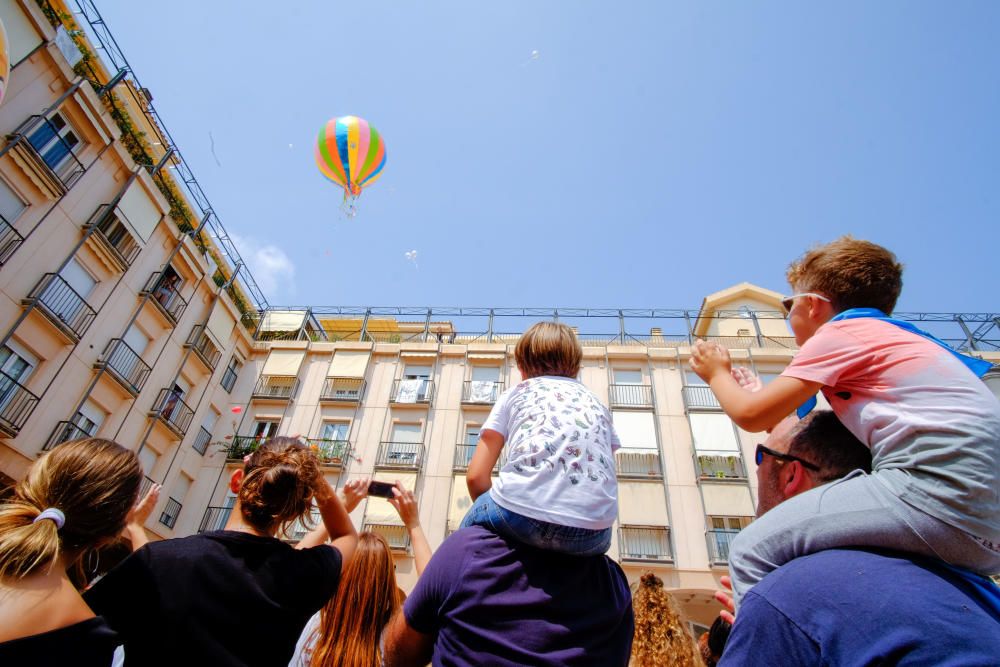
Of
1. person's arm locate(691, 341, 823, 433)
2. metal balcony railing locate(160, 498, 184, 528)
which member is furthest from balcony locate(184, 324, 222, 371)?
person's arm locate(691, 341, 823, 433)

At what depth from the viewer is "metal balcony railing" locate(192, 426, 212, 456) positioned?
18.2 metres

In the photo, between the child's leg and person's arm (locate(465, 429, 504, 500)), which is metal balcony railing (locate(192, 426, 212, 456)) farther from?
the child's leg

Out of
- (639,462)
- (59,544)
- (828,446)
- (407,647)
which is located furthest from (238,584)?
(639,462)

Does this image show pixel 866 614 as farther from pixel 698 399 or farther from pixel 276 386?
pixel 276 386

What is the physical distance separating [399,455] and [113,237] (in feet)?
37.5

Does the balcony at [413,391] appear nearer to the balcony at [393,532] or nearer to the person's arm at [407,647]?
the balcony at [393,532]

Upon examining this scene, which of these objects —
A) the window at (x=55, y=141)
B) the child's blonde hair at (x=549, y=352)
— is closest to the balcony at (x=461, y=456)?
the window at (x=55, y=141)

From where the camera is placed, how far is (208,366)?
1867 cm

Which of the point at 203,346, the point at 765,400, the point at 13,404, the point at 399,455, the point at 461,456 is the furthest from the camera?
the point at 203,346

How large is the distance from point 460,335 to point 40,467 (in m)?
23.3

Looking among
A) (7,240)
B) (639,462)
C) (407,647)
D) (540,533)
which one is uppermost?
(7,240)

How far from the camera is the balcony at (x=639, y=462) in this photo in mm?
17203

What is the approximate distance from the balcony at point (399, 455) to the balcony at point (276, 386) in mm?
4859

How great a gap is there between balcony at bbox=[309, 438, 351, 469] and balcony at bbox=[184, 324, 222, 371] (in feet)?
16.4
